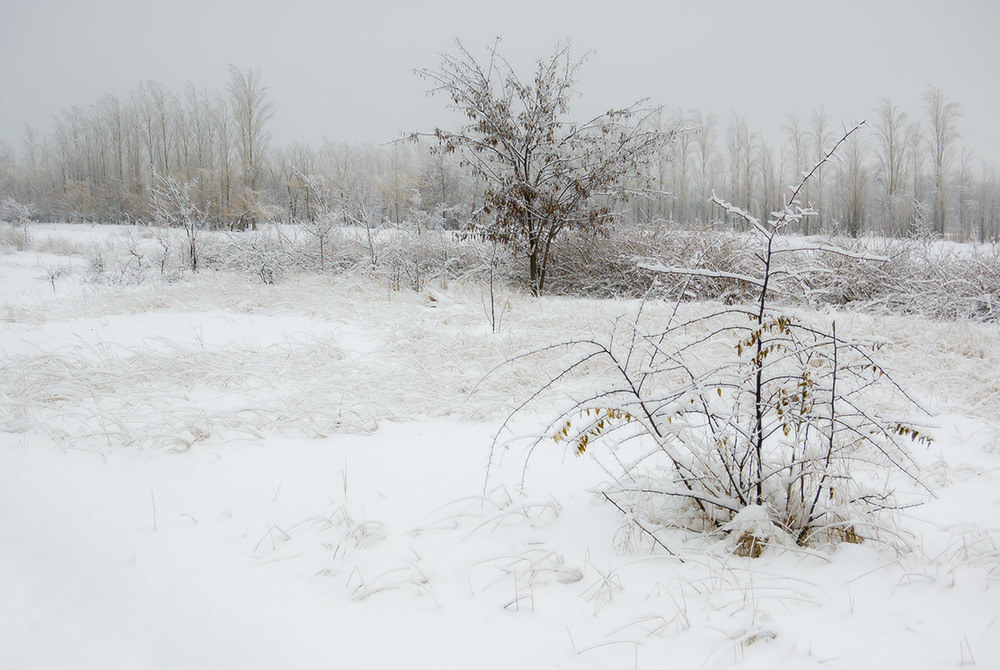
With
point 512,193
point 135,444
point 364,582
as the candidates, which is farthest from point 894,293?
point 135,444

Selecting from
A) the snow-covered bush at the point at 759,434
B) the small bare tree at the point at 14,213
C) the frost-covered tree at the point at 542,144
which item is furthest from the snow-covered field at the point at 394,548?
the small bare tree at the point at 14,213

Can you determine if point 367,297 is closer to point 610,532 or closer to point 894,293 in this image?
point 610,532

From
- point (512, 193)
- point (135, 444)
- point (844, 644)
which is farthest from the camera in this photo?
point (512, 193)

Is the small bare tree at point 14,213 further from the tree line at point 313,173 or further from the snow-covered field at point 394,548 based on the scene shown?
the snow-covered field at point 394,548

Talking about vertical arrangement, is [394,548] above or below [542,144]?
below

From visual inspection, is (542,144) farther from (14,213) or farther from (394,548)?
(14,213)

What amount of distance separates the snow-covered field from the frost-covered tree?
17.1ft

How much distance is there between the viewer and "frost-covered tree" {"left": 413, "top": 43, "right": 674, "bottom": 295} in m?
8.29

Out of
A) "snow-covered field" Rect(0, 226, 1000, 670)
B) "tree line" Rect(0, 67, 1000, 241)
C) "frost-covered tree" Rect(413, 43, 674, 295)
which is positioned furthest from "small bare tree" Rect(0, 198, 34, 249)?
"snow-covered field" Rect(0, 226, 1000, 670)

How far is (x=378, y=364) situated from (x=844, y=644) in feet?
11.5

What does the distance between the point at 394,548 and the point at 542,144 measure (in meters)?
7.96

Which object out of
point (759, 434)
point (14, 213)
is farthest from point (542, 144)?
point (14, 213)

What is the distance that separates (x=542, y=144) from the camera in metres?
8.56

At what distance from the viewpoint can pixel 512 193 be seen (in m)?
8.30
